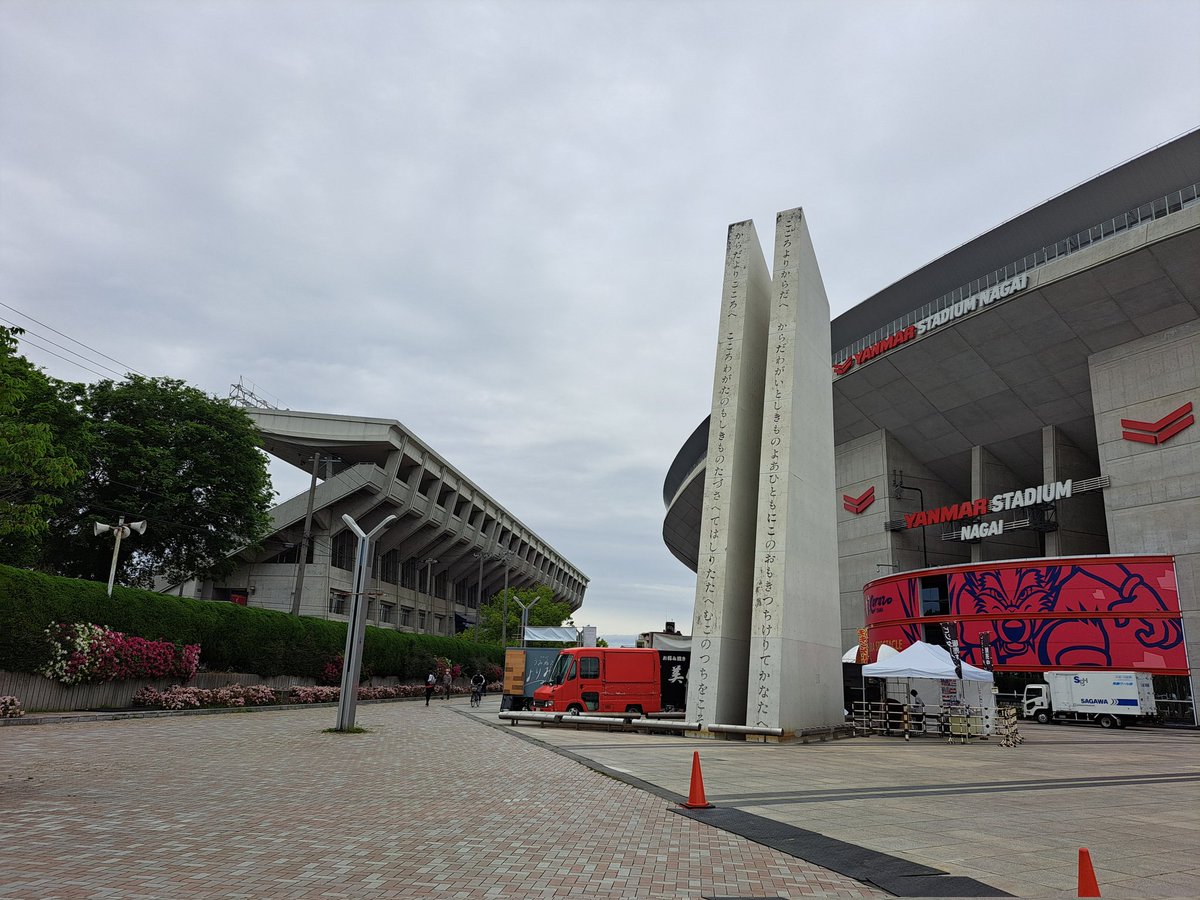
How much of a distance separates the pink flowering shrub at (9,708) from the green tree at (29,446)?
6.60m

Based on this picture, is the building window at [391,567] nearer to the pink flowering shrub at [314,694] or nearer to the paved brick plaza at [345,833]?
the pink flowering shrub at [314,694]

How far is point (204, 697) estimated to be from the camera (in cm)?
2723

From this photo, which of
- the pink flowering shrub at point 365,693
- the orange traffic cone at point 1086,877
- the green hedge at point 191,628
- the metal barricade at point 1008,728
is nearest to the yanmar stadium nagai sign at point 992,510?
the metal barricade at point 1008,728

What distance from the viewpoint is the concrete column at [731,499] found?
22.8 metres

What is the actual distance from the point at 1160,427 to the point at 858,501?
63.2ft

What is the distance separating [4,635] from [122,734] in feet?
17.6

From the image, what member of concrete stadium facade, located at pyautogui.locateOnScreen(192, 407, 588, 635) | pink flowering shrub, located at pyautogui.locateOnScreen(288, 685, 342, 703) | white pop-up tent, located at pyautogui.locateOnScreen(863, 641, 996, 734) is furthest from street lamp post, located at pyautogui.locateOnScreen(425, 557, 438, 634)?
white pop-up tent, located at pyautogui.locateOnScreen(863, 641, 996, 734)

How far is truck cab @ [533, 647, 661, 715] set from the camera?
28578mm

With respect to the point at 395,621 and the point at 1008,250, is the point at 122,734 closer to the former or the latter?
the point at 1008,250

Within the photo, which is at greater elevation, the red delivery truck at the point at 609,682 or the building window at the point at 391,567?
the building window at the point at 391,567

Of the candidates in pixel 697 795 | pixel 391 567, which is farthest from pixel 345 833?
pixel 391 567

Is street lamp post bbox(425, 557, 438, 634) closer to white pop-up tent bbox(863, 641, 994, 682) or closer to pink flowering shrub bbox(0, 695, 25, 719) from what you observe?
pink flowering shrub bbox(0, 695, 25, 719)

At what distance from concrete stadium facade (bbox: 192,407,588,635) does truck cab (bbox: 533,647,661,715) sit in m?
23.5

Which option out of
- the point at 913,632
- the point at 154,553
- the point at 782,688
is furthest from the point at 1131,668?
the point at 154,553
